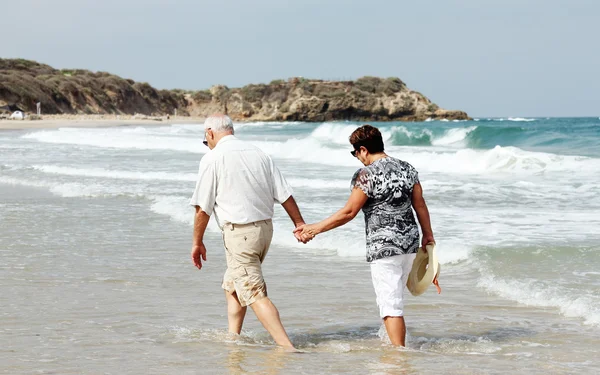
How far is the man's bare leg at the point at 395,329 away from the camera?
489 centimetres

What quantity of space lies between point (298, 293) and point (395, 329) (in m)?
1.90

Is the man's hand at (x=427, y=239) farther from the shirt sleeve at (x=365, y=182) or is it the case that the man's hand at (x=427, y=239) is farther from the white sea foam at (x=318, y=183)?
the white sea foam at (x=318, y=183)

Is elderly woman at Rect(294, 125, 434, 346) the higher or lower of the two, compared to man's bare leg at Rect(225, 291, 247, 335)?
higher

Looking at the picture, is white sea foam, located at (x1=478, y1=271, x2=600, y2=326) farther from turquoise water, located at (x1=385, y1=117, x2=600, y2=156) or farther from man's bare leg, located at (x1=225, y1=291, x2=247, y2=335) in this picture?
turquoise water, located at (x1=385, y1=117, x2=600, y2=156)

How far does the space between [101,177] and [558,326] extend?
1443 cm

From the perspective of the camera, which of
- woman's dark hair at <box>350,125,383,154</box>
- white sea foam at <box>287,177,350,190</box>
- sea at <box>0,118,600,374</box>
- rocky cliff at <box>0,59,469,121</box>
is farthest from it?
rocky cliff at <box>0,59,469,121</box>

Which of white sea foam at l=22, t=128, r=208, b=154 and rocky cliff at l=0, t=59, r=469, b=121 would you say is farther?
rocky cliff at l=0, t=59, r=469, b=121

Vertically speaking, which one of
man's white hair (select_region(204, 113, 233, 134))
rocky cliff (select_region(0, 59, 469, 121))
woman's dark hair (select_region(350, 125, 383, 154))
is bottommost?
woman's dark hair (select_region(350, 125, 383, 154))

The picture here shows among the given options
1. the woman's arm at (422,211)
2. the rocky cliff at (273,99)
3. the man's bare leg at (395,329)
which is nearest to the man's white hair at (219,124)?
the woman's arm at (422,211)

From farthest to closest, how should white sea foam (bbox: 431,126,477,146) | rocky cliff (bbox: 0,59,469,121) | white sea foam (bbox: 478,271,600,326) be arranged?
rocky cliff (bbox: 0,59,469,121)
white sea foam (bbox: 431,126,477,146)
white sea foam (bbox: 478,271,600,326)

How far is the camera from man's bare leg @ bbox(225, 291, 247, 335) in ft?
16.7

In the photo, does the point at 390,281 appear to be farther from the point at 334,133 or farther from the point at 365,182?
the point at 334,133

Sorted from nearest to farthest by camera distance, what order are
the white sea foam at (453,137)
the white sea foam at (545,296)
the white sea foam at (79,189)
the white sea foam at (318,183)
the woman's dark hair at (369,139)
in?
1. the woman's dark hair at (369,139)
2. the white sea foam at (545,296)
3. the white sea foam at (79,189)
4. the white sea foam at (318,183)
5. the white sea foam at (453,137)

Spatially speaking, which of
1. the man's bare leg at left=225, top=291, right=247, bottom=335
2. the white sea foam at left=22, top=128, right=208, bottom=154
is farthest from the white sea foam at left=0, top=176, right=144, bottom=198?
the white sea foam at left=22, top=128, right=208, bottom=154
